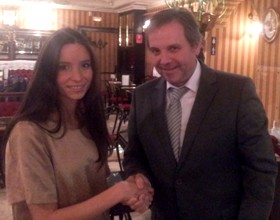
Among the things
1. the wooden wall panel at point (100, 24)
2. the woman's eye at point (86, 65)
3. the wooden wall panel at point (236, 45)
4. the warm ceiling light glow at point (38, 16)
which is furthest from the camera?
the wooden wall panel at point (100, 24)

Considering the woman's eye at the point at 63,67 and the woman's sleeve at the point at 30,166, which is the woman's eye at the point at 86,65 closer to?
the woman's eye at the point at 63,67

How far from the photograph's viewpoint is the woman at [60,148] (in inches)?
50.9

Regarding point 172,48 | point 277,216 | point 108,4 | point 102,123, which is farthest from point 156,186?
point 108,4

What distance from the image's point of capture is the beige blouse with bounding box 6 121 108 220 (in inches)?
50.4

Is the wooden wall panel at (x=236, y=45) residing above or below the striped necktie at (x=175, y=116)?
above

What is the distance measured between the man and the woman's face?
0.28 m

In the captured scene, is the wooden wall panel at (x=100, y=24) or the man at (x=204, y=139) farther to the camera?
the wooden wall panel at (x=100, y=24)

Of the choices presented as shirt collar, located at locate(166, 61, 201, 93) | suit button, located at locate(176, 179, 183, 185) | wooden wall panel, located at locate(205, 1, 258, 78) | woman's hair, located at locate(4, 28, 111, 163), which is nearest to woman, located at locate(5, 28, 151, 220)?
woman's hair, located at locate(4, 28, 111, 163)

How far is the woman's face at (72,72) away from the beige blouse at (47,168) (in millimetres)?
155

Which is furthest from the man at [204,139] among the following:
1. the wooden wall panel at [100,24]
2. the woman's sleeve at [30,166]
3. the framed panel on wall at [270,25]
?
the wooden wall panel at [100,24]

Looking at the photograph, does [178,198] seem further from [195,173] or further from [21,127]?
[21,127]

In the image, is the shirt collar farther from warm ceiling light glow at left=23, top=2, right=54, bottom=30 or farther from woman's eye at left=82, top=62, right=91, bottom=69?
warm ceiling light glow at left=23, top=2, right=54, bottom=30

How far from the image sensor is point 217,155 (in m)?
1.46

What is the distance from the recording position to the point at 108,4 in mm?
12555
